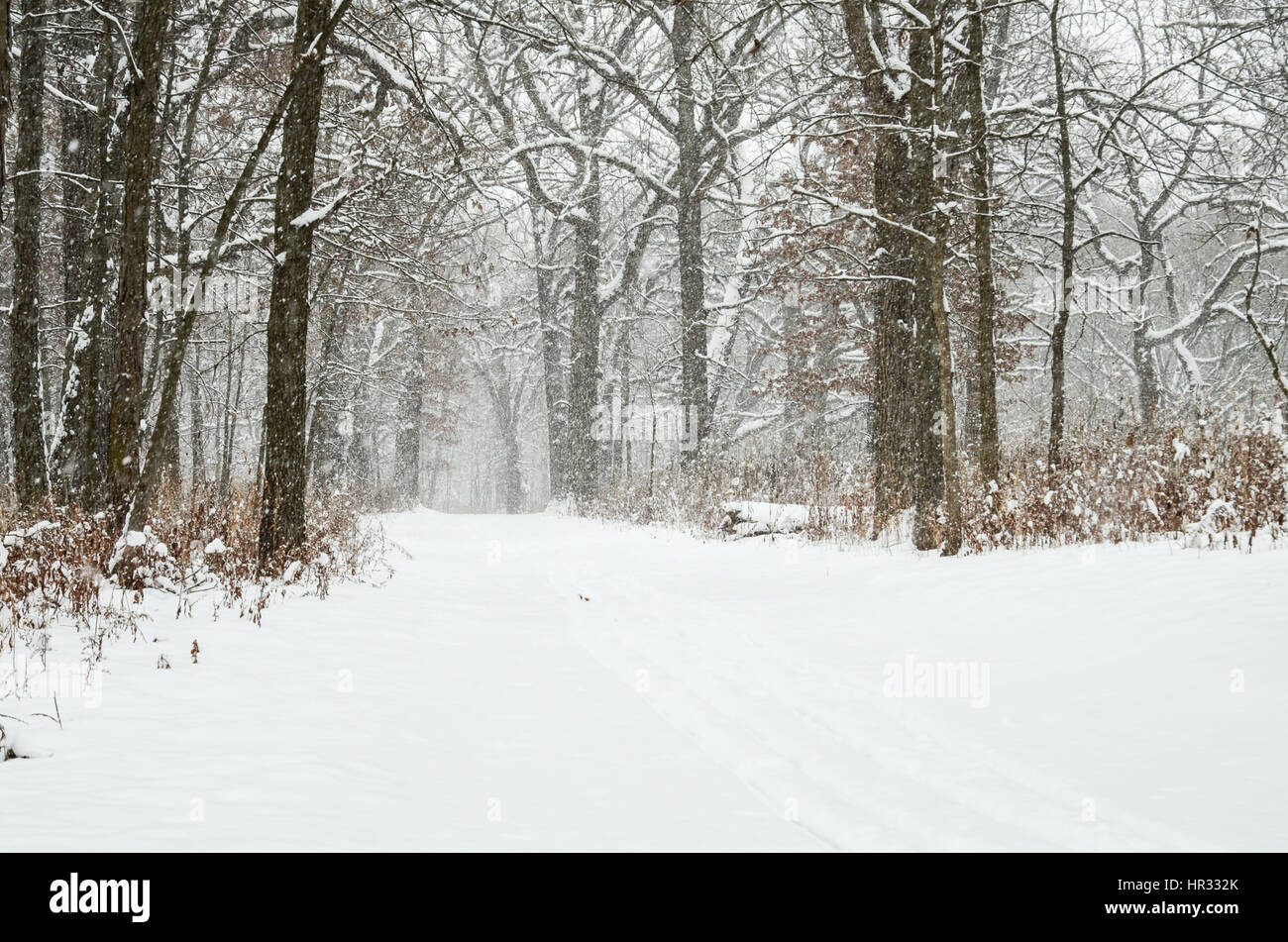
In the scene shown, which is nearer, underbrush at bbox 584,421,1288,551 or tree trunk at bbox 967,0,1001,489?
underbrush at bbox 584,421,1288,551

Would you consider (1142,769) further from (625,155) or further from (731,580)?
(625,155)

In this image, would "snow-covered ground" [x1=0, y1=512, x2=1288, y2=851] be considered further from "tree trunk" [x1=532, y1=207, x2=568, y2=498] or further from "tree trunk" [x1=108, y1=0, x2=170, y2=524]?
"tree trunk" [x1=532, y1=207, x2=568, y2=498]

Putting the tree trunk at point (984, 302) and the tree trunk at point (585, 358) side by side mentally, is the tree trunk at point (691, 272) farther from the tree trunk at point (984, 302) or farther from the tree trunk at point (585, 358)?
the tree trunk at point (984, 302)

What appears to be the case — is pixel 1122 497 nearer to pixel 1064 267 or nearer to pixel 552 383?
pixel 1064 267

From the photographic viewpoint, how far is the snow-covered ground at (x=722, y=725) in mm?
2600

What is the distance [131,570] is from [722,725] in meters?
4.66

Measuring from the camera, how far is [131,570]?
6.11 metres

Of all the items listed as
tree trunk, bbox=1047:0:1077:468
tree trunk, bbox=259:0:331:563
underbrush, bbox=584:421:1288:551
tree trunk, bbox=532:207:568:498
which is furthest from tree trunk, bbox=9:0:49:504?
tree trunk, bbox=532:207:568:498

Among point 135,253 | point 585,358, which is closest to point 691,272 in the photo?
point 585,358

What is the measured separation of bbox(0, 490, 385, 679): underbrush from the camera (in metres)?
5.04

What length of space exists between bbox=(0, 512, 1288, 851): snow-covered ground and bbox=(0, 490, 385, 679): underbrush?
249 mm

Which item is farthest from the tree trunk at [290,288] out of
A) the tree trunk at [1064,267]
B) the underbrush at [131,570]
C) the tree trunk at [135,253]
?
the tree trunk at [1064,267]

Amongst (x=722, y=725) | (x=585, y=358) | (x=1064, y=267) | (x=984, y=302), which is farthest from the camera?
(x=585, y=358)
